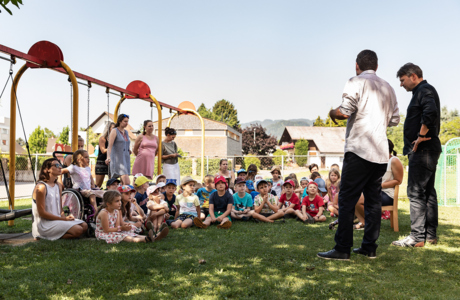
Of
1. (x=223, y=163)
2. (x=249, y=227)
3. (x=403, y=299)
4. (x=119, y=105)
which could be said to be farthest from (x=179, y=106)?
(x=403, y=299)

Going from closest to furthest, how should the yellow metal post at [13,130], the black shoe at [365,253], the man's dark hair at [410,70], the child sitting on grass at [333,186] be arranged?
1. the black shoe at [365,253]
2. the man's dark hair at [410,70]
3. the yellow metal post at [13,130]
4. the child sitting on grass at [333,186]

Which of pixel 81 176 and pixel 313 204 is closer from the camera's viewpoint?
pixel 81 176

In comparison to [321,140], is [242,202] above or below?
below

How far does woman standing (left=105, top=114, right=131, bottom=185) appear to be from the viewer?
8.14 m

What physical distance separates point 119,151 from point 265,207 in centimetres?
338

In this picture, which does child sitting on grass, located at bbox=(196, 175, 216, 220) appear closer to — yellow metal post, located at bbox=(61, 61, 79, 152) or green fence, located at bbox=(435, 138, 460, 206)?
yellow metal post, located at bbox=(61, 61, 79, 152)

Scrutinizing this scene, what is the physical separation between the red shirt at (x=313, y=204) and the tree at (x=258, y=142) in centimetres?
6484

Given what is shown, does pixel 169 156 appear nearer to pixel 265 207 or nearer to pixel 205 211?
pixel 205 211

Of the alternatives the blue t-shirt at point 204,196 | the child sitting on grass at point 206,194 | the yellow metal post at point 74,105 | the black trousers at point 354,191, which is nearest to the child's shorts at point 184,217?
the child sitting on grass at point 206,194

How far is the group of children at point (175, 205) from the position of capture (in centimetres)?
602

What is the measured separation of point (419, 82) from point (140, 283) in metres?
4.55

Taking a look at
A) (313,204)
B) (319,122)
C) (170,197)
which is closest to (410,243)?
(313,204)

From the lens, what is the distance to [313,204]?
27.9ft

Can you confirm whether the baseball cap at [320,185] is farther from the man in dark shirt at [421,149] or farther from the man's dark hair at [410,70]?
the man's dark hair at [410,70]
